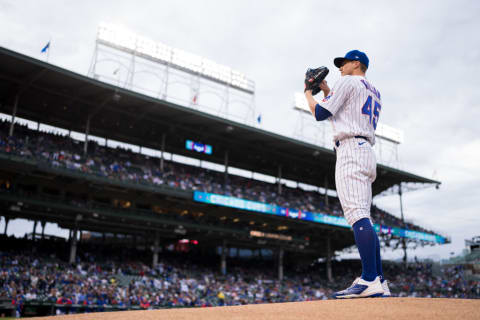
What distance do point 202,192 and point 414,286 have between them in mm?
21050

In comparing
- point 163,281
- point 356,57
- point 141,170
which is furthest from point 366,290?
point 141,170

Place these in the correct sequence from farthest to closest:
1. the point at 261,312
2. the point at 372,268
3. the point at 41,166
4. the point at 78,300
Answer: the point at 41,166 → the point at 78,300 → the point at 372,268 → the point at 261,312

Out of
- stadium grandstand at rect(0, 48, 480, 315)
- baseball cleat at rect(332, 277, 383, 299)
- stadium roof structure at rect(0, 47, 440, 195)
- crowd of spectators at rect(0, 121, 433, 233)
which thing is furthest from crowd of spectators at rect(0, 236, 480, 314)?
baseball cleat at rect(332, 277, 383, 299)

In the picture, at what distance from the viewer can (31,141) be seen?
24656 millimetres

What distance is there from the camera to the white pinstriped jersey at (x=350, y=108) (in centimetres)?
416

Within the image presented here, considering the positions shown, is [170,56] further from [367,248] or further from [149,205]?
[367,248]

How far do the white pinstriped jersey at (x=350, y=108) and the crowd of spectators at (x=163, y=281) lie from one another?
61.0 ft

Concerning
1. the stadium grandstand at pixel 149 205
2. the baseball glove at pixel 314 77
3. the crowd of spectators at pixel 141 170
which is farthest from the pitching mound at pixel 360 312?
the crowd of spectators at pixel 141 170

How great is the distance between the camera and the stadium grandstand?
2286cm

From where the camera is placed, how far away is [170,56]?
31719mm

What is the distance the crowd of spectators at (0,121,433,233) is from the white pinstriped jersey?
21185mm

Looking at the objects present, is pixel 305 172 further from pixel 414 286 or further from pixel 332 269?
pixel 414 286

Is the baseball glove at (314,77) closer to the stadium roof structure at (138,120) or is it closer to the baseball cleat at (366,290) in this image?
the baseball cleat at (366,290)

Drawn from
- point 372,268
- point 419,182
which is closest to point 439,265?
point 419,182
